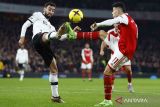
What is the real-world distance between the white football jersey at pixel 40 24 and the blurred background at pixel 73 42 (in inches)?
816

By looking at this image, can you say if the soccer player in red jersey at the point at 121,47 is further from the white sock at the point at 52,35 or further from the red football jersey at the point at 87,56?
the red football jersey at the point at 87,56

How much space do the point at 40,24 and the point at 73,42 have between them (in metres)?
30.2

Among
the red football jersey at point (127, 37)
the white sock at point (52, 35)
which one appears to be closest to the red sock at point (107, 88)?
the red football jersey at point (127, 37)

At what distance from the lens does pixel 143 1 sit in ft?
156

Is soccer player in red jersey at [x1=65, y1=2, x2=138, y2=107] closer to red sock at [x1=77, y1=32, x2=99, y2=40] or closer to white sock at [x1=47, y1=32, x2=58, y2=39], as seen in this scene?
red sock at [x1=77, y1=32, x2=99, y2=40]

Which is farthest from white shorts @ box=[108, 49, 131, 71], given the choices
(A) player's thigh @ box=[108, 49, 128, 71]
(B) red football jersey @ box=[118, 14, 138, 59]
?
(B) red football jersey @ box=[118, 14, 138, 59]

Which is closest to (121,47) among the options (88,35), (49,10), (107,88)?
(88,35)

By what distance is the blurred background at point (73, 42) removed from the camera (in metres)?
37.3

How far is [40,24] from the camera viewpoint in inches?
529

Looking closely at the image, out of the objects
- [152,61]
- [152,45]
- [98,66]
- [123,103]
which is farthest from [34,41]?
[152,45]

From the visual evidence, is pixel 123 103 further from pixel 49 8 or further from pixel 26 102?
pixel 49 8

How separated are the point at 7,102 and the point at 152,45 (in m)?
35.3

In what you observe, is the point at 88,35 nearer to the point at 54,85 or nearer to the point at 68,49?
the point at 54,85

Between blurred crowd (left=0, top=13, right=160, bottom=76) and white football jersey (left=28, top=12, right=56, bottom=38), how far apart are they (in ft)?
68.9
